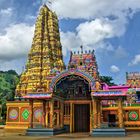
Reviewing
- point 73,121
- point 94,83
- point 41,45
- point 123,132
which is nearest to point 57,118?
point 73,121

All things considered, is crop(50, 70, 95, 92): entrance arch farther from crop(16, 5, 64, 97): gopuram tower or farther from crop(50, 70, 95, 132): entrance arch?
crop(16, 5, 64, 97): gopuram tower

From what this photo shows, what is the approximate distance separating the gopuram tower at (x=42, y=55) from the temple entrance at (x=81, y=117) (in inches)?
1112

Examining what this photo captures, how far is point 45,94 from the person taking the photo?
24312 millimetres

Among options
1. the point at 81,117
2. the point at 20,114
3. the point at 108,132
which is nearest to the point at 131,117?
the point at 81,117

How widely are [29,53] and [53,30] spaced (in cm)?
775

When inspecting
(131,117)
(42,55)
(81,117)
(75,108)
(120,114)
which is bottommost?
(131,117)

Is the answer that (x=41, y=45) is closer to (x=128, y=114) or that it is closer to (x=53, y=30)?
(x=53, y=30)

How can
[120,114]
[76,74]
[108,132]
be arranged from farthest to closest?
[76,74] → [120,114] → [108,132]

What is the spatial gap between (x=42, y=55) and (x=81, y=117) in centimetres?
3375

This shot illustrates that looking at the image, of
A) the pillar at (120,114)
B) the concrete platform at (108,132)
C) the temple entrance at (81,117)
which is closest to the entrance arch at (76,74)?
the pillar at (120,114)

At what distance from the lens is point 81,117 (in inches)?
1062

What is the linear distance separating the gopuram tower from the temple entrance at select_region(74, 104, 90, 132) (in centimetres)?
2826

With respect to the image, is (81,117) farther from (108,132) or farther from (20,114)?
(20,114)

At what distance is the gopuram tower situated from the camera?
56594mm
